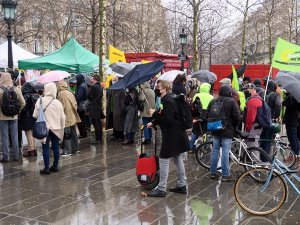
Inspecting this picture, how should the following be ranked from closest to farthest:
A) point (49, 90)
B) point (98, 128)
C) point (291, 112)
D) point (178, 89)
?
point (49, 90) → point (291, 112) → point (178, 89) → point (98, 128)

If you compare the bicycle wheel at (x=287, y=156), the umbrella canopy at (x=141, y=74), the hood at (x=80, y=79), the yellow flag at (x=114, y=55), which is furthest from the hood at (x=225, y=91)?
the yellow flag at (x=114, y=55)

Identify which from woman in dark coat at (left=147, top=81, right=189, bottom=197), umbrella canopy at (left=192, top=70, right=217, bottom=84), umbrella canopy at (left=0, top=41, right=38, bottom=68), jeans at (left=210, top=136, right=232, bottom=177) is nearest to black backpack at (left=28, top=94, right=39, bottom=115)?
woman in dark coat at (left=147, top=81, right=189, bottom=197)

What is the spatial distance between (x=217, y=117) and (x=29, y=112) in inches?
182

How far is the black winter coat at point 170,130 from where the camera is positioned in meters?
6.13

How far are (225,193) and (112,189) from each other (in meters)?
1.86

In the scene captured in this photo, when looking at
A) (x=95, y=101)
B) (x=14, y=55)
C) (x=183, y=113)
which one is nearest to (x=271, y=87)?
(x=183, y=113)

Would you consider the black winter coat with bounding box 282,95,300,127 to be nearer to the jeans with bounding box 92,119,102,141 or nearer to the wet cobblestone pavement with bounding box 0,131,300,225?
the wet cobblestone pavement with bounding box 0,131,300,225

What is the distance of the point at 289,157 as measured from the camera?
8.54m

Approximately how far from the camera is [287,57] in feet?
27.1

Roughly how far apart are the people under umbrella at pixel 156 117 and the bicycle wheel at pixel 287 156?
283mm

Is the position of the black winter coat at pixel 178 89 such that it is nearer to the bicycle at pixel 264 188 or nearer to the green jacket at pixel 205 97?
the green jacket at pixel 205 97

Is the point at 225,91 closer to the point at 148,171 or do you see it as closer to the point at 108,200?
the point at 148,171

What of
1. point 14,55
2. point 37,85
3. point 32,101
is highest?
point 14,55

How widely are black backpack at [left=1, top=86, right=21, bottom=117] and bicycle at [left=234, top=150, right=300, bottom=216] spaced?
16.0 feet
